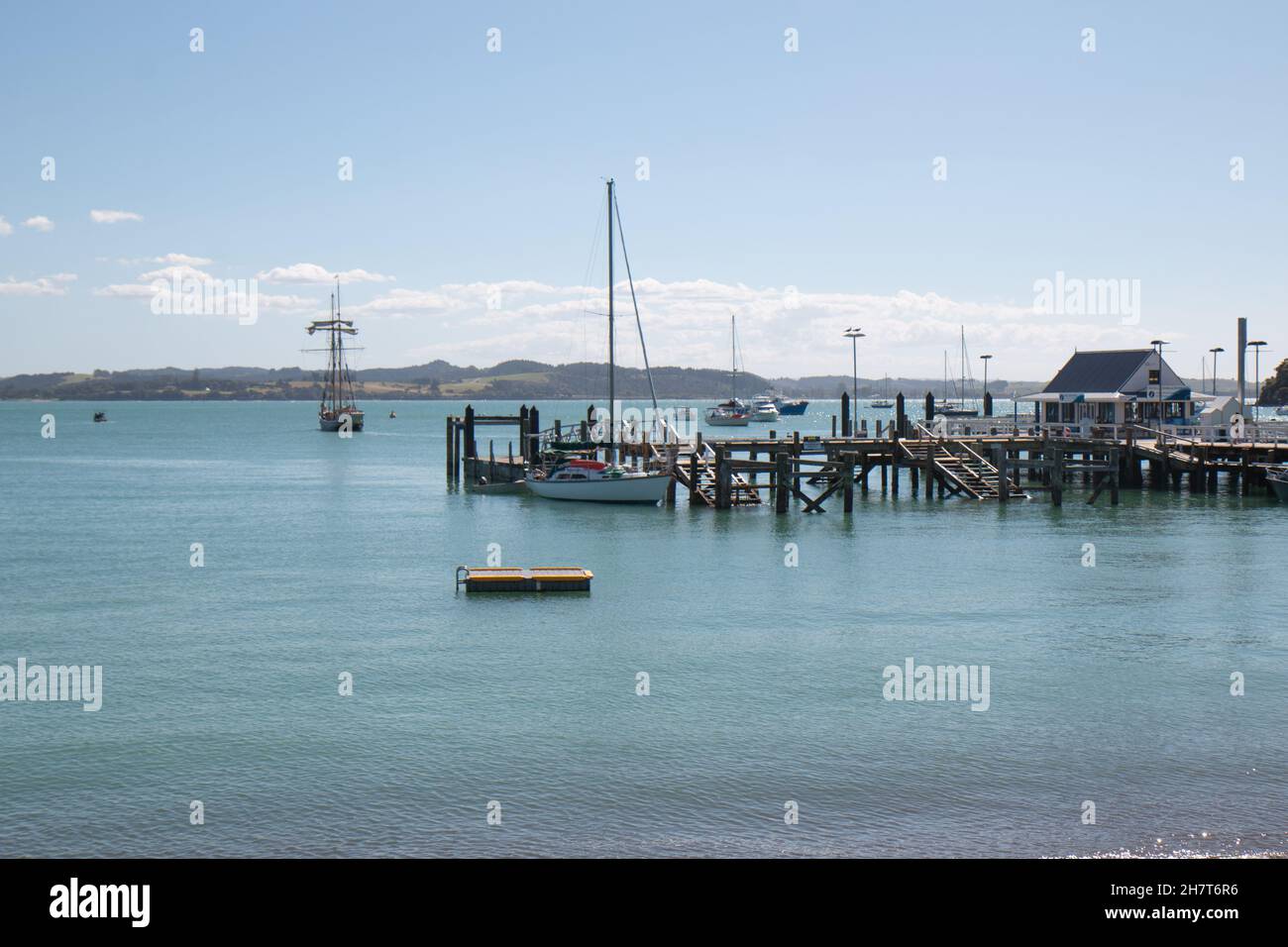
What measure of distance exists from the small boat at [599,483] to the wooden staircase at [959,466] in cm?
1368

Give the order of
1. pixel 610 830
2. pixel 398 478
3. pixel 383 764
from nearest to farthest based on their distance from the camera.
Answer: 1. pixel 610 830
2. pixel 383 764
3. pixel 398 478

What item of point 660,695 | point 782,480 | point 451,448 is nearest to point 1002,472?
point 782,480

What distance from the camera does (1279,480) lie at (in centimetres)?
5981

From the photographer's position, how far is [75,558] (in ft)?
153

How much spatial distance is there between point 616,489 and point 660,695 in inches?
1450

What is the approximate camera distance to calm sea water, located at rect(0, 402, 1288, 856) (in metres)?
17.7

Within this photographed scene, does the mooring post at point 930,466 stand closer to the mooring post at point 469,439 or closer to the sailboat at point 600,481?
the sailboat at point 600,481

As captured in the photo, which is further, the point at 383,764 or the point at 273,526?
the point at 273,526

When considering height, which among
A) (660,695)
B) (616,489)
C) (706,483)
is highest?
(706,483)

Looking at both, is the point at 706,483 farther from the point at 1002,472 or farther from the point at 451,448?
the point at 451,448

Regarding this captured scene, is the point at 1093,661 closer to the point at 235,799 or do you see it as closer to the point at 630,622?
the point at 630,622
